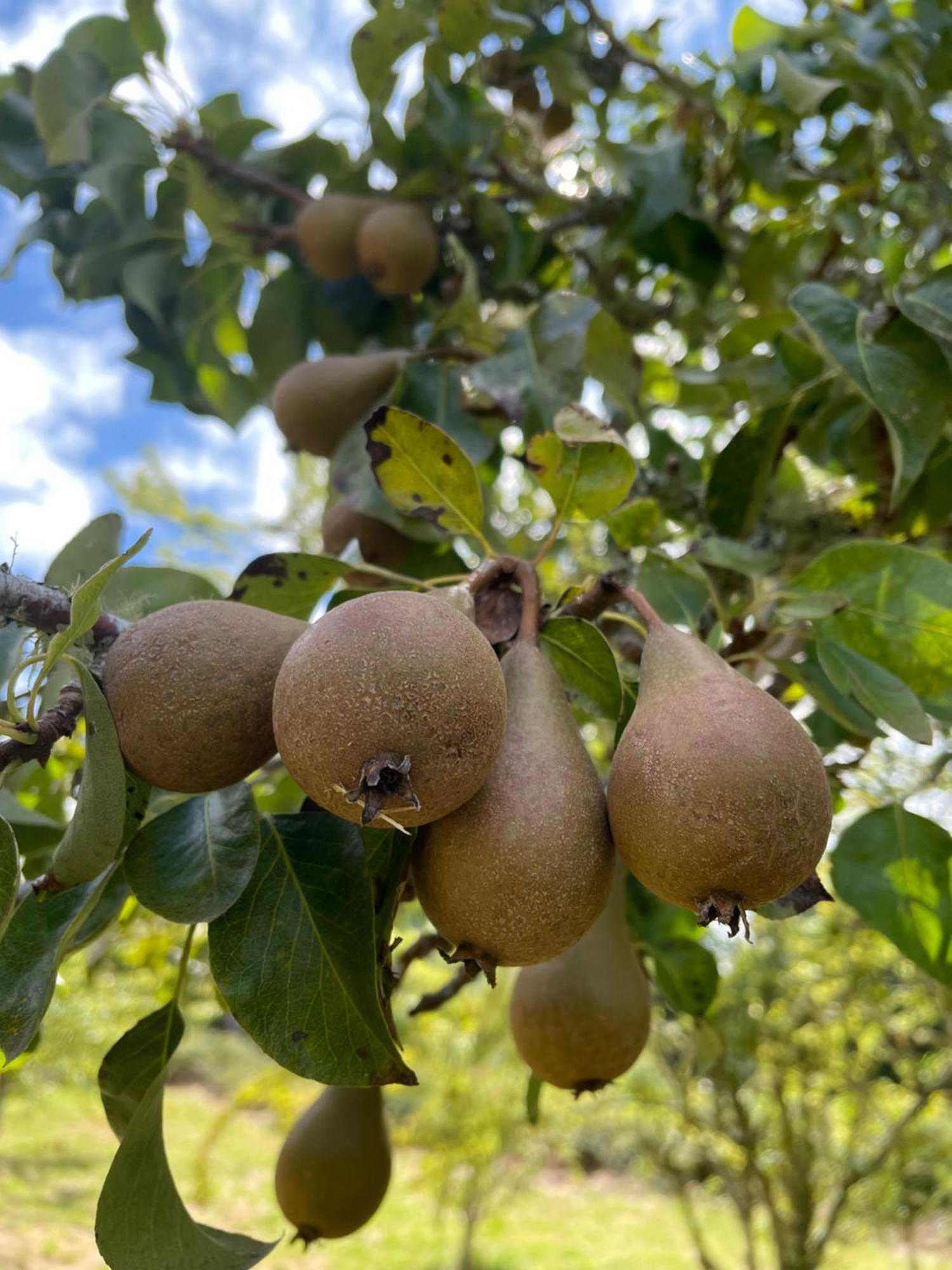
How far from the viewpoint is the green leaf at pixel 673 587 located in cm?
116

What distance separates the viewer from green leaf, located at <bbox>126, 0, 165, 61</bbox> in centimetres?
195

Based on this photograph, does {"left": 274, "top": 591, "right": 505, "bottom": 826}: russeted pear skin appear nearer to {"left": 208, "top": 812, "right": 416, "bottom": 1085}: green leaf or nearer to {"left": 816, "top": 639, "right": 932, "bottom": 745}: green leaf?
{"left": 208, "top": 812, "right": 416, "bottom": 1085}: green leaf

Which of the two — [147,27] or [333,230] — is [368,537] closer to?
[333,230]

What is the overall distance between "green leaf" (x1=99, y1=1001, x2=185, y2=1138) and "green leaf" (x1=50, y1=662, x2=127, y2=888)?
0.30 metres

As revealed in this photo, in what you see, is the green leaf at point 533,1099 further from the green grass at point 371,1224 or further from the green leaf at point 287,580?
the green grass at point 371,1224

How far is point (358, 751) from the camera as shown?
2.19 feet

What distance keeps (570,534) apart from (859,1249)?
6.51 m

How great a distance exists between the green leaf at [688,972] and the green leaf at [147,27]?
2032 millimetres

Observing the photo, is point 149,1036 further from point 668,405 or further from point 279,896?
point 668,405

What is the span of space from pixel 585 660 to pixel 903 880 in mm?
519

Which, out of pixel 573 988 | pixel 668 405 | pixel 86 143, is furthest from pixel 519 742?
pixel 86 143

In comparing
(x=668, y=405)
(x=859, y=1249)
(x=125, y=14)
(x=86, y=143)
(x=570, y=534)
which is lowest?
(x=859, y=1249)

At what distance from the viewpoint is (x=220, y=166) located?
6.43 feet

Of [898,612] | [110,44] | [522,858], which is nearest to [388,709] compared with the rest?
[522,858]
